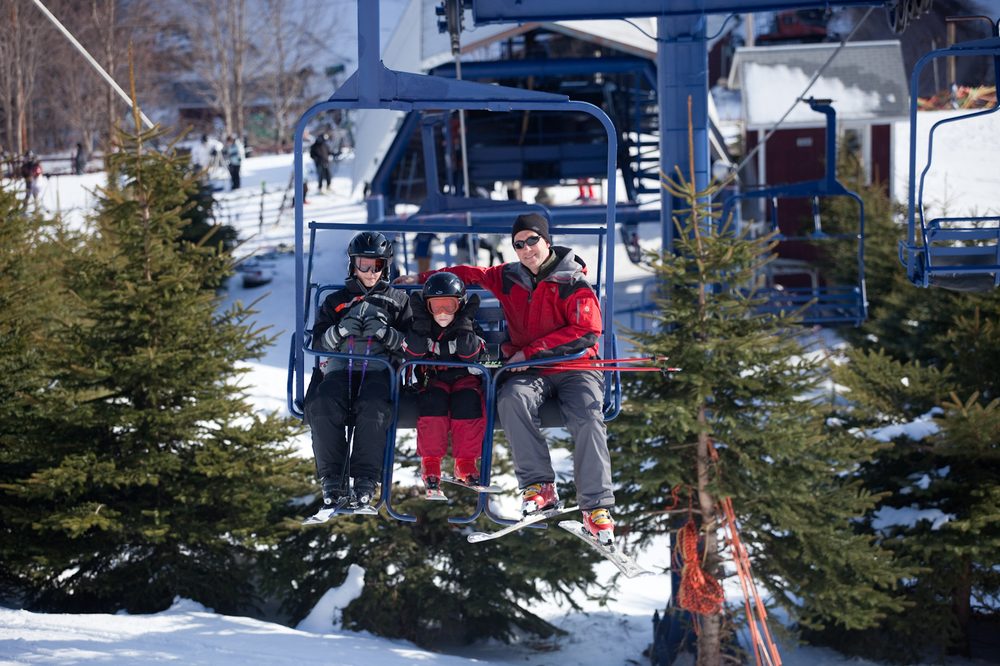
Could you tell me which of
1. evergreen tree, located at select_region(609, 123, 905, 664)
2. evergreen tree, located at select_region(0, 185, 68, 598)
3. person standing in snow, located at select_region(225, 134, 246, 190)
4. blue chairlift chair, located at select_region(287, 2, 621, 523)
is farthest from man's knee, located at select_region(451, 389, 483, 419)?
person standing in snow, located at select_region(225, 134, 246, 190)

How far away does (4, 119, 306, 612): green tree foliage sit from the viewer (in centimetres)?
1357

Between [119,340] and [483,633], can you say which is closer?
[119,340]

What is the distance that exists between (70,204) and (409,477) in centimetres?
2260

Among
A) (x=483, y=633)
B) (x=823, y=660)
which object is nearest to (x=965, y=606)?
(x=823, y=660)

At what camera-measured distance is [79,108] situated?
4072 cm

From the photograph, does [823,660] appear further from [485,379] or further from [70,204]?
[70,204]

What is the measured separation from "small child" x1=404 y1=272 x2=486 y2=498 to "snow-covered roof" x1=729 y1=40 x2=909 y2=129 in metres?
25.2

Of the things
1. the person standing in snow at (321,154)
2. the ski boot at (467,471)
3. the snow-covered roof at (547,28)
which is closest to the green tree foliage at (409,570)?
the ski boot at (467,471)

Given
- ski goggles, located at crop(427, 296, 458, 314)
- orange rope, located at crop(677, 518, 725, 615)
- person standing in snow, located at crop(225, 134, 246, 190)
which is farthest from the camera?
person standing in snow, located at crop(225, 134, 246, 190)

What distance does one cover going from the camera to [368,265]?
6984 millimetres

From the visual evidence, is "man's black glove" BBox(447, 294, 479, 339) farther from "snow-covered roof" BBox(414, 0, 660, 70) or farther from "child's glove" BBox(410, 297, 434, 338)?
"snow-covered roof" BBox(414, 0, 660, 70)

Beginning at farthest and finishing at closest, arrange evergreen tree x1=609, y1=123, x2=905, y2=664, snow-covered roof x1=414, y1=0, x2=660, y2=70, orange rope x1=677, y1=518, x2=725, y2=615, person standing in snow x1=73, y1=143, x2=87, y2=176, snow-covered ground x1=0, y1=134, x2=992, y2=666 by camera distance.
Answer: person standing in snow x1=73, y1=143, x2=87, y2=176 → snow-covered roof x1=414, y1=0, x2=660, y2=70 → orange rope x1=677, y1=518, x2=725, y2=615 → evergreen tree x1=609, y1=123, x2=905, y2=664 → snow-covered ground x1=0, y1=134, x2=992, y2=666

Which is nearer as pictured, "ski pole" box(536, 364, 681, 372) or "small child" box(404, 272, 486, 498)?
"ski pole" box(536, 364, 681, 372)

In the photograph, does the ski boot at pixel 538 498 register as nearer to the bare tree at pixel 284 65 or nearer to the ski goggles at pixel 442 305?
the ski goggles at pixel 442 305
